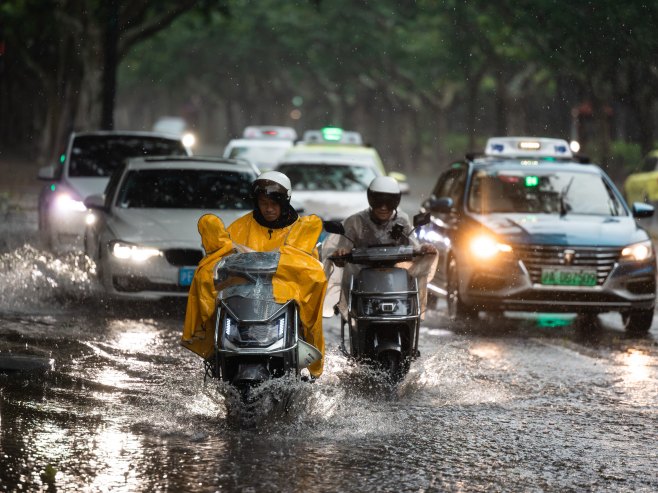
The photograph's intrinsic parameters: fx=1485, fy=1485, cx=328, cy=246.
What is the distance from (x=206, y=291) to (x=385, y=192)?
1839mm

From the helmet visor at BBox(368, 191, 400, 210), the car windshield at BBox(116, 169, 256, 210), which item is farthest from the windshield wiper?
the helmet visor at BBox(368, 191, 400, 210)

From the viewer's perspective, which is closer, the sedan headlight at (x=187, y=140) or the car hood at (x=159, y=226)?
the car hood at (x=159, y=226)

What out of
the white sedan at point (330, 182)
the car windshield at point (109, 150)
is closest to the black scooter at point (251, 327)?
the white sedan at point (330, 182)

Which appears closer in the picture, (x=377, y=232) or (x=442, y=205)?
(x=377, y=232)

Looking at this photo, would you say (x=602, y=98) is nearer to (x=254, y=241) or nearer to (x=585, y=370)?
(x=585, y=370)

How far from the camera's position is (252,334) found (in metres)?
7.71

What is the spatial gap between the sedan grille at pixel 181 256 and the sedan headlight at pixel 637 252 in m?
3.79

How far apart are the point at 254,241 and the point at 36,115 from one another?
4791 cm

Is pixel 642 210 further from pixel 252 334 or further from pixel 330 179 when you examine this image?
pixel 252 334

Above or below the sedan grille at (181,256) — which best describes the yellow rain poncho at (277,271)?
above

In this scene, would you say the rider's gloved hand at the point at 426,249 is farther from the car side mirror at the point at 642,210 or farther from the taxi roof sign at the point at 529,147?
the taxi roof sign at the point at 529,147

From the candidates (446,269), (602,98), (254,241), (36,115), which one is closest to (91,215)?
(446,269)

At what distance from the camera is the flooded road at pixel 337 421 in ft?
22.4

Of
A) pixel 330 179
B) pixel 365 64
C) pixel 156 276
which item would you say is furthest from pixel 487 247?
pixel 365 64
